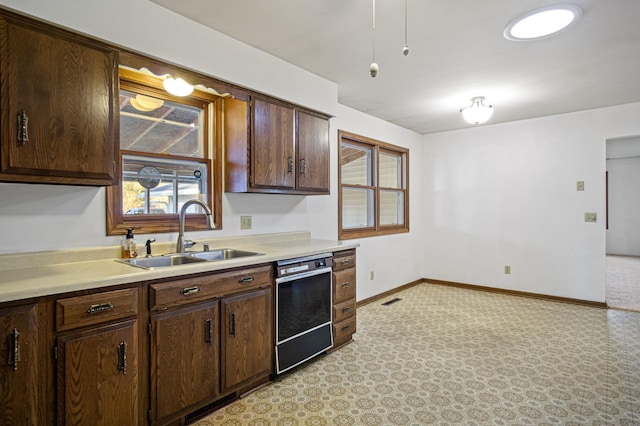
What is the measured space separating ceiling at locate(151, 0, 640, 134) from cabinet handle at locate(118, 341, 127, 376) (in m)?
2.00

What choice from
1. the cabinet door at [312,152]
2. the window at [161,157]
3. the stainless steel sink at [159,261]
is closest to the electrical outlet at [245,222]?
the window at [161,157]

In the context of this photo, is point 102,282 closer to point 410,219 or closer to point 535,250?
point 410,219

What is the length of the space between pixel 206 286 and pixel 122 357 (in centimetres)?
54

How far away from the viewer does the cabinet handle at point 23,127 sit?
1.63m

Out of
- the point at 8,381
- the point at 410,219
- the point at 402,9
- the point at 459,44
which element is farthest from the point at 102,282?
the point at 410,219

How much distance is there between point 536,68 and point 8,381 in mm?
4100

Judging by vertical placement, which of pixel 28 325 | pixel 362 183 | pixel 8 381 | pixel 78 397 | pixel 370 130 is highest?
pixel 370 130

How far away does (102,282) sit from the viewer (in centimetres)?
161

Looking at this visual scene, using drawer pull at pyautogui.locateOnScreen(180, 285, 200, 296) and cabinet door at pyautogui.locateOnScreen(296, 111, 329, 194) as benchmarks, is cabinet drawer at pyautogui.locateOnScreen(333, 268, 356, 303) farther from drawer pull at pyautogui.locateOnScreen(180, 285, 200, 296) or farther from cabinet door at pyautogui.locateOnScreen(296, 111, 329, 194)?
drawer pull at pyautogui.locateOnScreen(180, 285, 200, 296)

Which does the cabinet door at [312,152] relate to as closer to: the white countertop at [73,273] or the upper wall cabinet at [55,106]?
the white countertop at [73,273]

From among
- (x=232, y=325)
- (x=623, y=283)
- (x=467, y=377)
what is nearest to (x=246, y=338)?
(x=232, y=325)

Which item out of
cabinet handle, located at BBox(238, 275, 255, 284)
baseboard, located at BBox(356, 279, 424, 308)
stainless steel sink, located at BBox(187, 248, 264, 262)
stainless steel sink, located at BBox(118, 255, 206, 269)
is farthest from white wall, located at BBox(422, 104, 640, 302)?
stainless steel sink, located at BBox(118, 255, 206, 269)

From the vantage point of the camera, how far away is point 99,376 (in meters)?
1.62

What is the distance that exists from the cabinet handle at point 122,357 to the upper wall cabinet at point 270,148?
138 centimetres
